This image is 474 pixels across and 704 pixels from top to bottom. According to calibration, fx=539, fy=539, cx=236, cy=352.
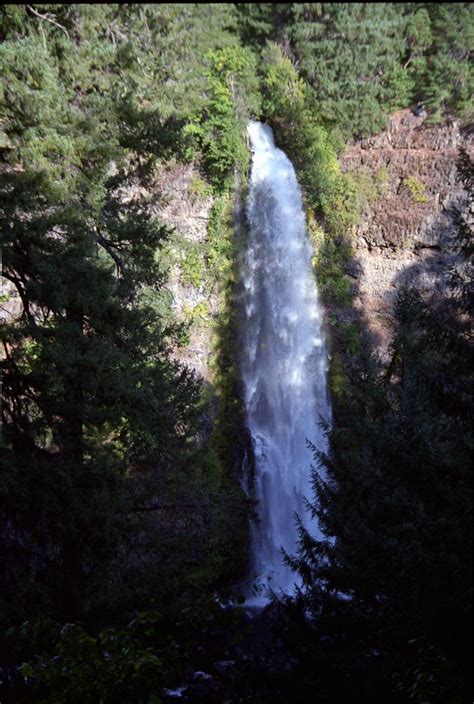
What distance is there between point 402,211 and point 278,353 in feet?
25.6

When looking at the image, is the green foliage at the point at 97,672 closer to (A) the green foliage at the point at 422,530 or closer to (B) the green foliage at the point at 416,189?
(A) the green foliage at the point at 422,530

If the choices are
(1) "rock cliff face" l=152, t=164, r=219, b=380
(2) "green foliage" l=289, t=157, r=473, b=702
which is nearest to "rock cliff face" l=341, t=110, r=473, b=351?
(1) "rock cliff face" l=152, t=164, r=219, b=380

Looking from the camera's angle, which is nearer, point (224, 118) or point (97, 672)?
point (97, 672)

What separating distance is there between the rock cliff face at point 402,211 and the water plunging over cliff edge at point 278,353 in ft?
8.26

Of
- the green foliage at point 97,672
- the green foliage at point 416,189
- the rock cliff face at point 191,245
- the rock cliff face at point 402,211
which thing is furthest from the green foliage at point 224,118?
the green foliage at point 97,672

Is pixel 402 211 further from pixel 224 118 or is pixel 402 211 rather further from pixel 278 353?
pixel 278 353

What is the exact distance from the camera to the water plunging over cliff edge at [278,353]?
15859 mm

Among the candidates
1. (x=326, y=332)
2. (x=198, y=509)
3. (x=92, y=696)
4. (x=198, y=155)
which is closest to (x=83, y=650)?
(x=92, y=696)

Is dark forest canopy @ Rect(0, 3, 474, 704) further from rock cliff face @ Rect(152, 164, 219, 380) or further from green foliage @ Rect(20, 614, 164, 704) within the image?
rock cliff face @ Rect(152, 164, 219, 380)

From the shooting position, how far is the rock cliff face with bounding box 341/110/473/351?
67.4 feet

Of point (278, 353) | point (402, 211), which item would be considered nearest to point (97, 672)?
point (278, 353)

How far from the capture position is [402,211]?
20859 mm

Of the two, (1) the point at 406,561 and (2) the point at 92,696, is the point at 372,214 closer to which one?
(1) the point at 406,561

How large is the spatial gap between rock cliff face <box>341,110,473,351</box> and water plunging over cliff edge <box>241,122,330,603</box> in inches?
99.1
